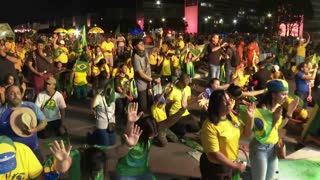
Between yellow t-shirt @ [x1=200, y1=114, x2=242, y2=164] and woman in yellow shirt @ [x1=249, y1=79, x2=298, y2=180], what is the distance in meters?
0.55

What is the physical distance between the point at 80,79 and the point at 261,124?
28.4 feet

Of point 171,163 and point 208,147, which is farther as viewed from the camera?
point 171,163

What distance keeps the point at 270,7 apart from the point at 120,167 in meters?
62.0

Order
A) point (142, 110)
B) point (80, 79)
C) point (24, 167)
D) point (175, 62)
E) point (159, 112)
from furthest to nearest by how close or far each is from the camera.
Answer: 1. point (175, 62)
2. point (80, 79)
3. point (142, 110)
4. point (159, 112)
5. point (24, 167)

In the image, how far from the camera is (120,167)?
15.0ft

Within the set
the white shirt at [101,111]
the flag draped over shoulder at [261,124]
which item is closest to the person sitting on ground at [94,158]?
the flag draped over shoulder at [261,124]

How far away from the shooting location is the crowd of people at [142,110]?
4.20 m

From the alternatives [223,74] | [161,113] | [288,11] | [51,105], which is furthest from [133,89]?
[288,11]

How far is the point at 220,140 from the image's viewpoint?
14.7 feet

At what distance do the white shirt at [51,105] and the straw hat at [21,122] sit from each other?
3.07 m

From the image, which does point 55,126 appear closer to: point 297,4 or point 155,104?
point 155,104

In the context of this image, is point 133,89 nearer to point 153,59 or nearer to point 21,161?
point 21,161

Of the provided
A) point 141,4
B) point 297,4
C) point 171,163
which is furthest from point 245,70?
point 141,4

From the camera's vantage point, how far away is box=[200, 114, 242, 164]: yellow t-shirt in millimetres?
4422
